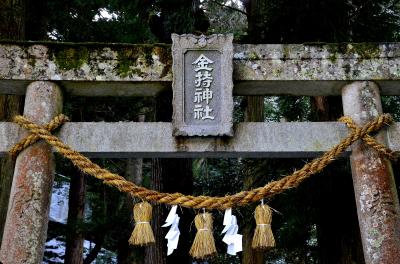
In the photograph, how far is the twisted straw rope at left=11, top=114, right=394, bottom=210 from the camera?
3.35 m

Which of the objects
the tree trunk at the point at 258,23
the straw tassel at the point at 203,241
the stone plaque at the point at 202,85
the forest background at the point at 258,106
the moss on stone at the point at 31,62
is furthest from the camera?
the tree trunk at the point at 258,23

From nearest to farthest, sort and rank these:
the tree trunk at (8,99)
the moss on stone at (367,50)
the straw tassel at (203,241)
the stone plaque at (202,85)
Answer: the straw tassel at (203,241), the stone plaque at (202,85), the moss on stone at (367,50), the tree trunk at (8,99)

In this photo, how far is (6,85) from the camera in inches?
150

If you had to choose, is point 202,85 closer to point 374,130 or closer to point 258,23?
point 374,130

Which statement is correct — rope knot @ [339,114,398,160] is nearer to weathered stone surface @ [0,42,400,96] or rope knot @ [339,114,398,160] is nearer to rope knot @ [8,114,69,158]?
weathered stone surface @ [0,42,400,96]

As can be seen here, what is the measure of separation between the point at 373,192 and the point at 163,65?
1.94 metres

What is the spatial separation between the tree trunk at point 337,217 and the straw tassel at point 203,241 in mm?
2279

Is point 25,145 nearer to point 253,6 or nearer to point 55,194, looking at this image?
point 253,6

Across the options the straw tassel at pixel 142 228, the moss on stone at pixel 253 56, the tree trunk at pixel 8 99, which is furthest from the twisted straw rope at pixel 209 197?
the tree trunk at pixel 8 99

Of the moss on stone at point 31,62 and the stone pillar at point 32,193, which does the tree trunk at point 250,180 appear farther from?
the moss on stone at point 31,62

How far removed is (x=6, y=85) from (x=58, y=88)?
0.44 m

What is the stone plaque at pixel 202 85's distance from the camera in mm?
3633

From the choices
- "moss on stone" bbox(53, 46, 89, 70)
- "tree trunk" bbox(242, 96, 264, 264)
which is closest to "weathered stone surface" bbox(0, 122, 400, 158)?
"moss on stone" bbox(53, 46, 89, 70)

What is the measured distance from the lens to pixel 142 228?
11.0 feet
